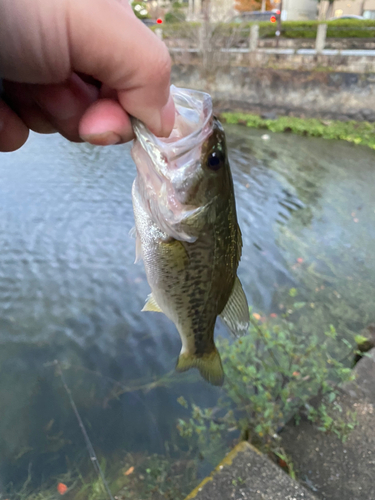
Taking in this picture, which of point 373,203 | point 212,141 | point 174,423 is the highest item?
point 212,141

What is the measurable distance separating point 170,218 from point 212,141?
351 mm

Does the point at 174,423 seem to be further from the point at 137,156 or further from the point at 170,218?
the point at 137,156

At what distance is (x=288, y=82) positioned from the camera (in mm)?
13570

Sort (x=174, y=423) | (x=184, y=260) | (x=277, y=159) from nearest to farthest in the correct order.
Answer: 1. (x=184, y=260)
2. (x=174, y=423)
3. (x=277, y=159)

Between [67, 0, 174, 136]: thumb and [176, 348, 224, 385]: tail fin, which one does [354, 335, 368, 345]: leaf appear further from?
[67, 0, 174, 136]: thumb

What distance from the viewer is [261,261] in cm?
551

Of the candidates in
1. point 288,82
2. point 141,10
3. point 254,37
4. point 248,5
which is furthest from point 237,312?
point 248,5

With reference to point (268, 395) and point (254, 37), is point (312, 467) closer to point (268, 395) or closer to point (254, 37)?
point (268, 395)

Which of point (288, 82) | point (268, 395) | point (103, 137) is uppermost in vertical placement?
point (288, 82)

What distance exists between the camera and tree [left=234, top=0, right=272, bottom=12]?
25.0 metres

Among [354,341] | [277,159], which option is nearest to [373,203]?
[277,159]

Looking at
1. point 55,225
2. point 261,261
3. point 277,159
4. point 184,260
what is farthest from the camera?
point 277,159

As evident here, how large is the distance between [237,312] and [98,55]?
1.23 meters

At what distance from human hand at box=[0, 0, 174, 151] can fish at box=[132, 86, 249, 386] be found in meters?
0.11
